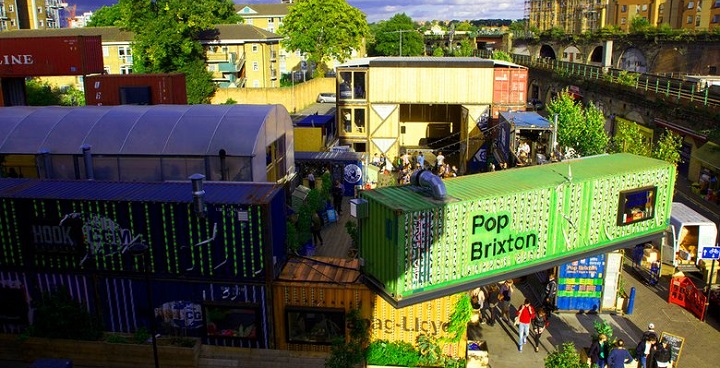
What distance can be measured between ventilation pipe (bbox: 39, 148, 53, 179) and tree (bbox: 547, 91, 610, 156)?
2274 cm

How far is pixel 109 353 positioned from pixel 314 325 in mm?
5218

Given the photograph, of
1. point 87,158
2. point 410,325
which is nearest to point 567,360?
point 410,325

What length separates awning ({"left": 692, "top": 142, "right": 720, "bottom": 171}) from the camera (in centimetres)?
2782

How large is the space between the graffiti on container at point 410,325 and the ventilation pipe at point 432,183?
3422mm

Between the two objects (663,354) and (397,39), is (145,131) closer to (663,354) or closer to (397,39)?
(663,354)

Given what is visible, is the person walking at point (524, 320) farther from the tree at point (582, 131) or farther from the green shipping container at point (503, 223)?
the tree at point (582, 131)

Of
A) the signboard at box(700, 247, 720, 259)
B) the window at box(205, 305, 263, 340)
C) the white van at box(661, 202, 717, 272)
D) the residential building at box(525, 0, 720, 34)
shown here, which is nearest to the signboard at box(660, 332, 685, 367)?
the signboard at box(700, 247, 720, 259)

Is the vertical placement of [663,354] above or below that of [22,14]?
below

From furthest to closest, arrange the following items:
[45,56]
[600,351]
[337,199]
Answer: [45,56] → [337,199] → [600,351]

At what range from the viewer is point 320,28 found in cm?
7044

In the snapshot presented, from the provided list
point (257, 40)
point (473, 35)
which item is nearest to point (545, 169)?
point (257, 40)

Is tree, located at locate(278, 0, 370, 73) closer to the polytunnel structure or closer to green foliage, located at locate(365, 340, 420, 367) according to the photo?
the polytunnel structure

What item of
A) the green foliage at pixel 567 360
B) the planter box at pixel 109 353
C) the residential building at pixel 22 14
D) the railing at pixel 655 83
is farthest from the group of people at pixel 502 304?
the residential building at pixel 22 14

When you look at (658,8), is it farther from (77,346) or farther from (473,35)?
(77,346)
